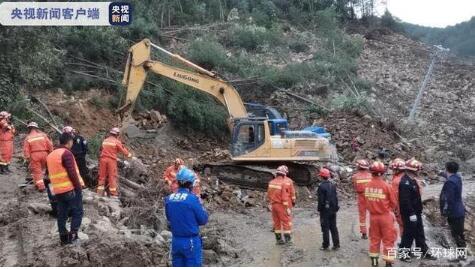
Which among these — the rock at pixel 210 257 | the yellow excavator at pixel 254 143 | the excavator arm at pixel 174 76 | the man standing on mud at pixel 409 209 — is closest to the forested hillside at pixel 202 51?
the excavator arm at pixel 174 76

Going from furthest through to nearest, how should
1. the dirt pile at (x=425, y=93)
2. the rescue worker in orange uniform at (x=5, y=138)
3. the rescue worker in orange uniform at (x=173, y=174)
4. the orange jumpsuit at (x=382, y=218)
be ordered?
1. the dirt pile at (x=425, y=93)
2. the rescue worker in orange uniform at (x=5, y=138)
3. the rescue worker in orange uniform at (x=173, y=174)
4. the orange jumpsuit at (x=382, y=218)

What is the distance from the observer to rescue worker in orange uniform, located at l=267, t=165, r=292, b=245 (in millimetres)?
9461

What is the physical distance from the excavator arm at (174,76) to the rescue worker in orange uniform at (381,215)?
7.38 metres

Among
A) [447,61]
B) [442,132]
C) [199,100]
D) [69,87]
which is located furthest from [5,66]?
[447,61]

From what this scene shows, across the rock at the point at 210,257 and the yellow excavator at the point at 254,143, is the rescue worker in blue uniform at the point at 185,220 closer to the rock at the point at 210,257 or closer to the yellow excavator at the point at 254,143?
the rock at the point at 210,257

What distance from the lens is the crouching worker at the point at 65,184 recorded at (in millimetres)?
7355

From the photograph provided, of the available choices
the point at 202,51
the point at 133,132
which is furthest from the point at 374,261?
the point at 202,51

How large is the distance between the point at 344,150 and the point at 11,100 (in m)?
10.5

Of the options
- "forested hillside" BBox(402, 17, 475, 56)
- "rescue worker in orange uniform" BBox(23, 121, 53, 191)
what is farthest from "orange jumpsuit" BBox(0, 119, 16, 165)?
"forested hillside" BBox(402, 17, 475, 56)

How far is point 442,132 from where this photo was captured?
23703 mm

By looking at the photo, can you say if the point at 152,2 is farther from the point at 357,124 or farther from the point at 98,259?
the point at 98,259

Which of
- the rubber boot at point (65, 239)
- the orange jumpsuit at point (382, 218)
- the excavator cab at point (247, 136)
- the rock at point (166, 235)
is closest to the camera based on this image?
the rubber boot at point (65, 239)

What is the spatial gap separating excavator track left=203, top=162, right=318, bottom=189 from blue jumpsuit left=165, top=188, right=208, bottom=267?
7993mm

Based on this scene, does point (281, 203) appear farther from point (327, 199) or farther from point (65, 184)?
point (65, 184)
